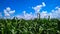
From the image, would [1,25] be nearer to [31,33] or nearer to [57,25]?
[31,33]

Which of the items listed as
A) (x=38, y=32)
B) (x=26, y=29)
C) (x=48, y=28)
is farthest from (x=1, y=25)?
Result: (x=48, y=28)

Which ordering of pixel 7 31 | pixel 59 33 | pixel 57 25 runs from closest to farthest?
1. pixel 7 31
2. pixel 59 33
3. pixel 57 25

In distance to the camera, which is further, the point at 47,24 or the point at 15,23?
the point at 47,24

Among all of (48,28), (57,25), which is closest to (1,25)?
(48,28)

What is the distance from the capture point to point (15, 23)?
576 cm

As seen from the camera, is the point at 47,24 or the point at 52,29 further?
the point at 47,24

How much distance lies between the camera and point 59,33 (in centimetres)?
562

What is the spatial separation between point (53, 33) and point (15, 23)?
4.39ft

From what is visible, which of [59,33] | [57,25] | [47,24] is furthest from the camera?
[47,24]

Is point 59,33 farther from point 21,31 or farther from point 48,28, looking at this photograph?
point 21,31

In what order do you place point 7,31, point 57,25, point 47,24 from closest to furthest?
point 7,31 < point 57,25 < point 47,24

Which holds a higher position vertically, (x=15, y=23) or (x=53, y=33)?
(x=15, y=23)

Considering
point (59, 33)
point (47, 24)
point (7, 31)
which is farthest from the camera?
point (47, 24)

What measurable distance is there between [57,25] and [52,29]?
448mm
